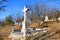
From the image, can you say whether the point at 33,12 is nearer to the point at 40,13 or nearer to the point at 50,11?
the point at 40,13

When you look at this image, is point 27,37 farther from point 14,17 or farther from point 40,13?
point 14,17

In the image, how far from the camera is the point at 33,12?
36.9 meters

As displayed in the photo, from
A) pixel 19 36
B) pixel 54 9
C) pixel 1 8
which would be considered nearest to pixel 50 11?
pixel 54 9

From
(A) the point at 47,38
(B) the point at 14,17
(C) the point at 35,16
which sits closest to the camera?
(A) the point at 47,38

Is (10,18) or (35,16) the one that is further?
(10,18)

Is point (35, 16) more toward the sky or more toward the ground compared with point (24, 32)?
more toward the sky

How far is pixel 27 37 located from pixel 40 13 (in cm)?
2599

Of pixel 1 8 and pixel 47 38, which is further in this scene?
pixel 47 38

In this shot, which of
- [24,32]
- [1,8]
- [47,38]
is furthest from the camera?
[24,32]

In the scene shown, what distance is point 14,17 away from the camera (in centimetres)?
4212

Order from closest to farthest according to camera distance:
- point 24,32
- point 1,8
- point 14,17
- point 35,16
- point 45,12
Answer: point 1,8 < point 24,32 < point 35,16 < point 45,12 < point 14,17

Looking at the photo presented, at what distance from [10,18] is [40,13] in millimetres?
7743

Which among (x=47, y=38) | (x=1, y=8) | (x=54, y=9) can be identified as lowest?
(x=47, y=38)

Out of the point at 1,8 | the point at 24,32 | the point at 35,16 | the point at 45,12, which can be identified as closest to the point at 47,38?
the point at 24,32
